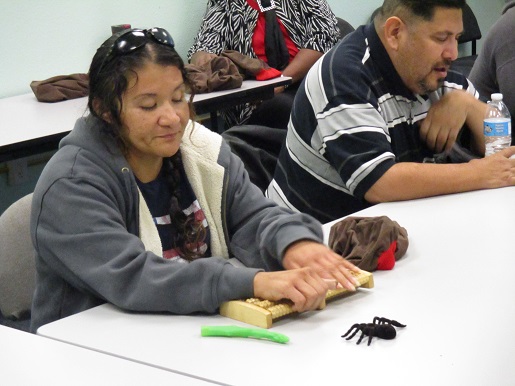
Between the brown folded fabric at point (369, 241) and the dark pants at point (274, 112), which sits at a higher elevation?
the brown folded fabric at point (369, 241)

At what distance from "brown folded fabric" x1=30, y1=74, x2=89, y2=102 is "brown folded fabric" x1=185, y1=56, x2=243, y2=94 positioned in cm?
49

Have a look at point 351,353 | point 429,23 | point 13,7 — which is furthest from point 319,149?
point 13,7

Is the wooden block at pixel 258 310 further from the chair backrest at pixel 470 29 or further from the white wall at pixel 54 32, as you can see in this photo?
the chair backrest at pixel 470 29

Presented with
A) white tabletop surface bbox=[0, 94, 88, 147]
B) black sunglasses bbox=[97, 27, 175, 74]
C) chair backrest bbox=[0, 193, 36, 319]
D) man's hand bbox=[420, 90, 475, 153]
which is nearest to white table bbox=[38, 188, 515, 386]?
chair backrest bbox=[0, 193, 36, 319]

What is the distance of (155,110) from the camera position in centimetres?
169

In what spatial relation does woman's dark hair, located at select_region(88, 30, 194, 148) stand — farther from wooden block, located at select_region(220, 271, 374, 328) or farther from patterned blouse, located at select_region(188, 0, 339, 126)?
patterned blouse, located at select_region(188, 0, 339, 126)

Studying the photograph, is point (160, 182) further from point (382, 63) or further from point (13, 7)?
point (13, 7)

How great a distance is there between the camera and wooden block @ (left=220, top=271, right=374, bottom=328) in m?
1.43

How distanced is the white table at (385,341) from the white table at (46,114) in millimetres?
1213

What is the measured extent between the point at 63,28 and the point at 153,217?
2.70m

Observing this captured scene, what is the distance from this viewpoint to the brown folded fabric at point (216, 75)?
3701mm

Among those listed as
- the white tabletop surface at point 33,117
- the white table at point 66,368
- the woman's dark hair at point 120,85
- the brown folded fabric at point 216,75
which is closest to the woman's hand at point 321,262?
the woman's dark hair at point 120,85

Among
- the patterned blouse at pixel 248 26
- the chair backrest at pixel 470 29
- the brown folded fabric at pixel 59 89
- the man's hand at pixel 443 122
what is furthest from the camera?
the chair backrest at pixel 470 29

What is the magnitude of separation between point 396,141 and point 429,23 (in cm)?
33
